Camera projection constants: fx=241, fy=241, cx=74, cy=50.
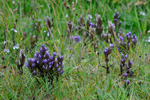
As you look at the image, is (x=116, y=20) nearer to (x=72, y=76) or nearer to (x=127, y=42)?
(x=127, y=42)

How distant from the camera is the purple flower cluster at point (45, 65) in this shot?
2.58 m

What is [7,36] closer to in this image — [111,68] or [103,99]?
[111,68]

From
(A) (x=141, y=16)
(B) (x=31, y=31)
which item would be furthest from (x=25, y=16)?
(A) (x=141, y=16)

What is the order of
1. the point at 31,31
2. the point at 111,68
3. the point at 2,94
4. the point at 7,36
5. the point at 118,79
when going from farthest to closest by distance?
the point at 31,31 → the point at 7,36 → the point at 111,68 → the point at 118,79 → the point at 2,94

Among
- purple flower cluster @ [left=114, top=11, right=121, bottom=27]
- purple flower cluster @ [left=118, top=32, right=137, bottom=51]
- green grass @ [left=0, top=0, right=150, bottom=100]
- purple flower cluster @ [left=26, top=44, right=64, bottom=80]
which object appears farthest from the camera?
purple flower cluster @ [left=114, top=11, right=121, bottom=27]

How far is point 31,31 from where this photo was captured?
373 cm

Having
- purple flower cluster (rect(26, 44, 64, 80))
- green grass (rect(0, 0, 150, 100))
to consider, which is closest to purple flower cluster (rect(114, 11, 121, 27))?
green grass (rect(0, 0, 150, 100))

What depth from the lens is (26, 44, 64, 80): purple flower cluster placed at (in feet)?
8.47

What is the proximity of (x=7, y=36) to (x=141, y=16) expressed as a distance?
8.67 ft

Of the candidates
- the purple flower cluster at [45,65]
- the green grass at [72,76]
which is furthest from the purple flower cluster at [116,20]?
the purple flower cluster at [45,65]

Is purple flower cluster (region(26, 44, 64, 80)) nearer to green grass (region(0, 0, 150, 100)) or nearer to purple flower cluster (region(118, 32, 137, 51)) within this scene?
green grass (region(0, 0, 150, 100))

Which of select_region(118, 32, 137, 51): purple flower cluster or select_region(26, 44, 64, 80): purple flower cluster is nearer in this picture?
select_region(26, 44, 64, 80): purple flower cluster

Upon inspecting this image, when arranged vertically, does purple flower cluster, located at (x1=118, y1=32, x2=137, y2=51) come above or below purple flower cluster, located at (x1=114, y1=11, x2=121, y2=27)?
below

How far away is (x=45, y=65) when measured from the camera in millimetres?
2588
